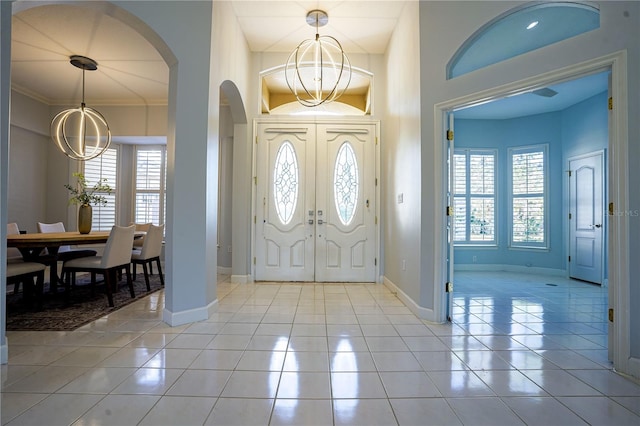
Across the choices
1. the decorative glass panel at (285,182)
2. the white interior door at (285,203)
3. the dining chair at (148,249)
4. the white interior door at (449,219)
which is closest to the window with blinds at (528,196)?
the white interior door at (449,219)

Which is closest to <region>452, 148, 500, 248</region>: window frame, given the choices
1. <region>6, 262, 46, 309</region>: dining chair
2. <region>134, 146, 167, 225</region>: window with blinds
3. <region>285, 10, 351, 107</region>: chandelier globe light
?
<region>285, 10, 351, 107</region>: chandelier globe light

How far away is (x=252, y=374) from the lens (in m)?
2.06

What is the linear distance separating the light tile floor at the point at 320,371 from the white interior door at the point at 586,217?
7.70ft

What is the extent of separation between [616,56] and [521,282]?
13.9ft

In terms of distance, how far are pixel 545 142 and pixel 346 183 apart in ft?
14.0

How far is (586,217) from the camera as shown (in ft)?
18.1

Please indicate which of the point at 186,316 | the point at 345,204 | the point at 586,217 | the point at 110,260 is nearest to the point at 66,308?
the point at 110,260

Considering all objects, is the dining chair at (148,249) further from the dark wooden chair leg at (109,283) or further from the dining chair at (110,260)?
the dark wooden chair leg at (109,283)

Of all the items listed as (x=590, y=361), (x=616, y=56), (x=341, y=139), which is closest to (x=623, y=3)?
(x=616, y=56)

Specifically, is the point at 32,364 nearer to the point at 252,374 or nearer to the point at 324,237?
the point at 252,374

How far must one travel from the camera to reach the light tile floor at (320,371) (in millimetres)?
1649

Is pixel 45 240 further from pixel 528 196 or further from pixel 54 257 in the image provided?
pixel 528 196

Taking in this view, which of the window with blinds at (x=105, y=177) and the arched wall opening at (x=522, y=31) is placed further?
the window with blinds at (x=105, y=177)

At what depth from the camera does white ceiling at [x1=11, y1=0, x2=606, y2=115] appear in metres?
3.74
